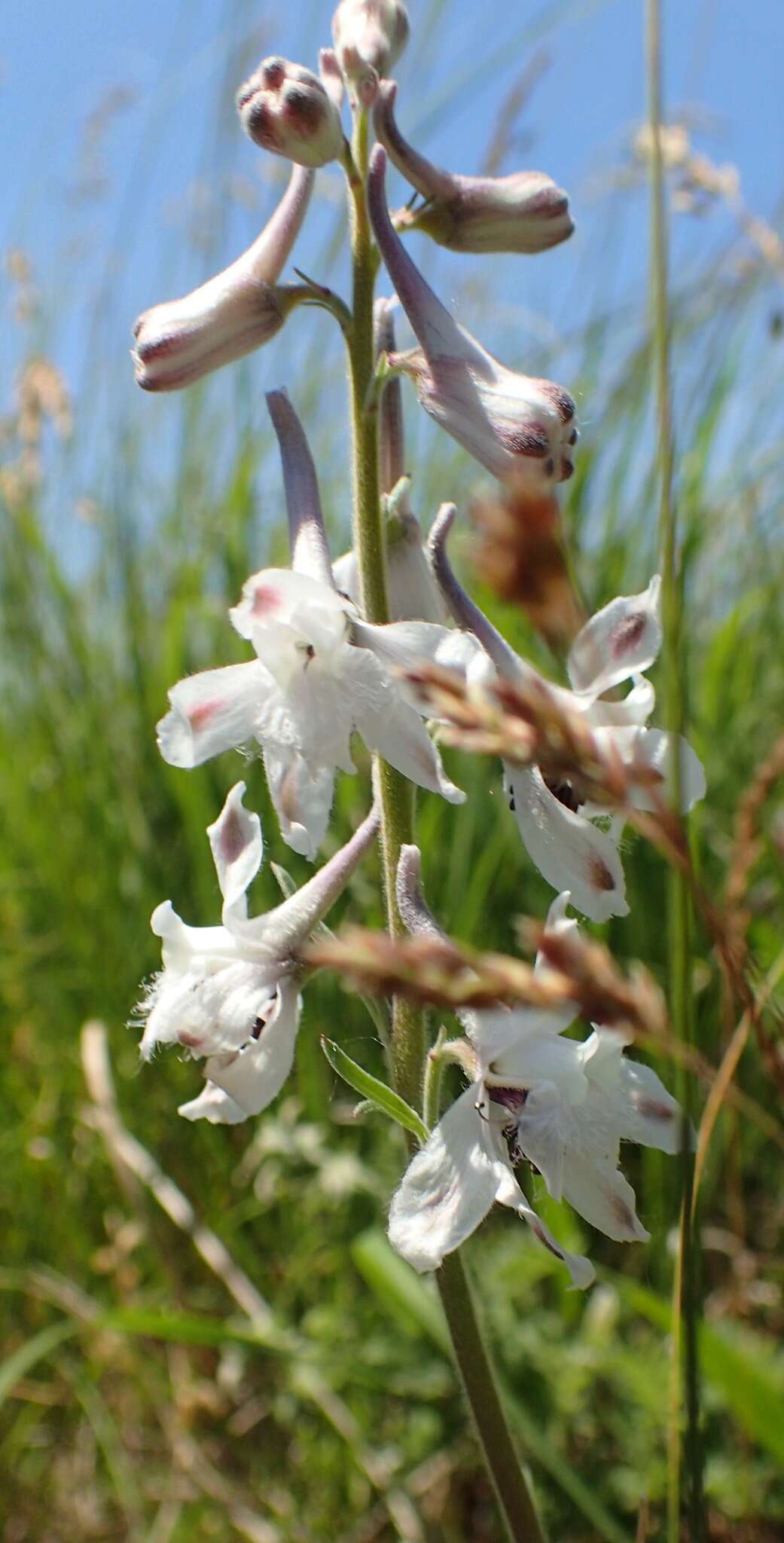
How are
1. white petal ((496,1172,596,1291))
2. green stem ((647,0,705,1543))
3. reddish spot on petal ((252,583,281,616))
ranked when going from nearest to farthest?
green stem ((647,0,705,1543)) < white petal ((496,1172,596,1291)) < reddish spot on petal ((252,583,281,616))

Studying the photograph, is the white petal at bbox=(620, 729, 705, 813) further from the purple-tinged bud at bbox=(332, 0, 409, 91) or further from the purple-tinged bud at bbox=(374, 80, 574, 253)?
the purple-tinged bud at bbox=(332, 0, 409, 91)

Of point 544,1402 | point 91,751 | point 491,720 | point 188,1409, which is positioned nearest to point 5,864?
point 91,751

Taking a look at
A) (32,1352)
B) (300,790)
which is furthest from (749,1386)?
(32,1352)

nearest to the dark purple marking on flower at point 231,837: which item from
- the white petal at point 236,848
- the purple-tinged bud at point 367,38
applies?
the white petal at point 236,848

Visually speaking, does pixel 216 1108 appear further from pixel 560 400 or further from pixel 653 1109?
pixel 560 400

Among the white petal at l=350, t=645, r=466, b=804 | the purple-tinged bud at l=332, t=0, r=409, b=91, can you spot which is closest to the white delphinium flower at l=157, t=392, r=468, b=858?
the white petal at l=350, t=645, r=466, b=804

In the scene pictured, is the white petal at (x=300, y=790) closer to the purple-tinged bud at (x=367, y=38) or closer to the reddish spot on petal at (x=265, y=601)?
the reddish spot on petal at (x=265, y=601)
